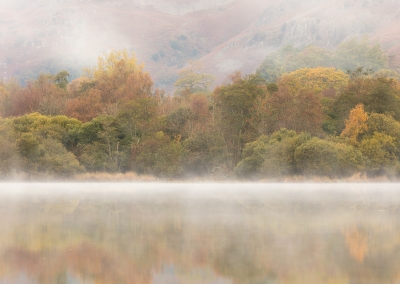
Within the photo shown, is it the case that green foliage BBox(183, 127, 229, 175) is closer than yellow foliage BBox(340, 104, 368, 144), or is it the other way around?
yellow foliage BBox(340, 104, 368, 144)

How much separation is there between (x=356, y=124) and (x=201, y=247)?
134ft

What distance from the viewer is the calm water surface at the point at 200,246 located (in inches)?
423

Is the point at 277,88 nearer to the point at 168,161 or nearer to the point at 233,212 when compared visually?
the point at 168,161

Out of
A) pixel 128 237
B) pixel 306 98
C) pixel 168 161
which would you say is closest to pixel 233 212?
pixel 128 237

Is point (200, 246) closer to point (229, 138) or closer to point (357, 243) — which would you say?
point (357, 243)

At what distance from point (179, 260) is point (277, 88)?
4977 cm

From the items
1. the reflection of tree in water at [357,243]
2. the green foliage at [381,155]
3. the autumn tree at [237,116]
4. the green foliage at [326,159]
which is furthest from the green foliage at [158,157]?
the reflection of tree in water at [357,243]

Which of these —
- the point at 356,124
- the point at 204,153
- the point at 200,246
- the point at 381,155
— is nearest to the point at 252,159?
the point at 204,153

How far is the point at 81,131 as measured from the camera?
5450 centimetres

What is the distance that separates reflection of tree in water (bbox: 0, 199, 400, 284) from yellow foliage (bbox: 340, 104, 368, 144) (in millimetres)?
32200

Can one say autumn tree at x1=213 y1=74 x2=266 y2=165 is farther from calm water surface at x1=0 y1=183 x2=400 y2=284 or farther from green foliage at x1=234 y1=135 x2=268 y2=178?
calm water surface at x1=0 y1=183 x2=400 y2=284

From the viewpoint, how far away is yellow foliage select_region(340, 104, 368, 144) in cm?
5169

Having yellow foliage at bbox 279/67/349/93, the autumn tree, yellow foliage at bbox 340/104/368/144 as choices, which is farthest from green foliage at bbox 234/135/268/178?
yellow foliage at bbox 279/67/349/93

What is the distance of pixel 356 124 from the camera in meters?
52.1
